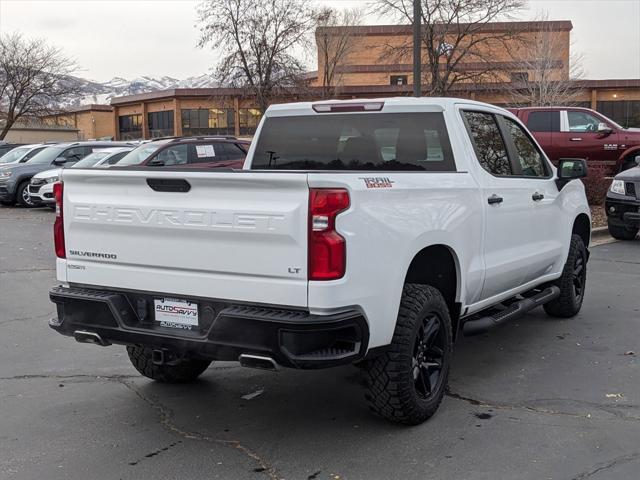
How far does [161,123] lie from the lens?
64.8m

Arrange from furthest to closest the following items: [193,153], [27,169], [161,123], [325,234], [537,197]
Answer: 1. [161,123]
2. [27,169]
3. [193,153]
4. [537,197]
5. [325,234]

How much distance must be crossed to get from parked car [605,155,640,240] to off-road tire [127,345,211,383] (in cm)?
872

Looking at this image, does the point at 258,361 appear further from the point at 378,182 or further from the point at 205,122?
the point at 205,122

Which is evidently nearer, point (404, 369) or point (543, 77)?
point (404, 369)

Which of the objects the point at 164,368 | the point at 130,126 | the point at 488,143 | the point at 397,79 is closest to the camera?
the point at 164,368

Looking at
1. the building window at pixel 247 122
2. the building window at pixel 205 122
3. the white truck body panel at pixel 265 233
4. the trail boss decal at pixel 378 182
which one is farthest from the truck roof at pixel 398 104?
the building window at pixel 205 122

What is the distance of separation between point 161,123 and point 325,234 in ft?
209

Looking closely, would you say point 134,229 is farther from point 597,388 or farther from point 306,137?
point 597,388

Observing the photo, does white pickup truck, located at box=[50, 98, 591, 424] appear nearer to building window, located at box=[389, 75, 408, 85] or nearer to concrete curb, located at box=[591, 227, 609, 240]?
concrete curb, located at box=[591, 227, 609, 240]

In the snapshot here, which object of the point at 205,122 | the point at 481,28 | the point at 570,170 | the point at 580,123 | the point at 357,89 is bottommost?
the point at 570,170

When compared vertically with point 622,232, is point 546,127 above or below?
above

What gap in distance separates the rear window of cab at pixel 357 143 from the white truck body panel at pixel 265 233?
0.23 metres

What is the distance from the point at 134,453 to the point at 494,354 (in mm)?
3156

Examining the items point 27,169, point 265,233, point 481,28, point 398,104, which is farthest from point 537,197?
point 481,28
